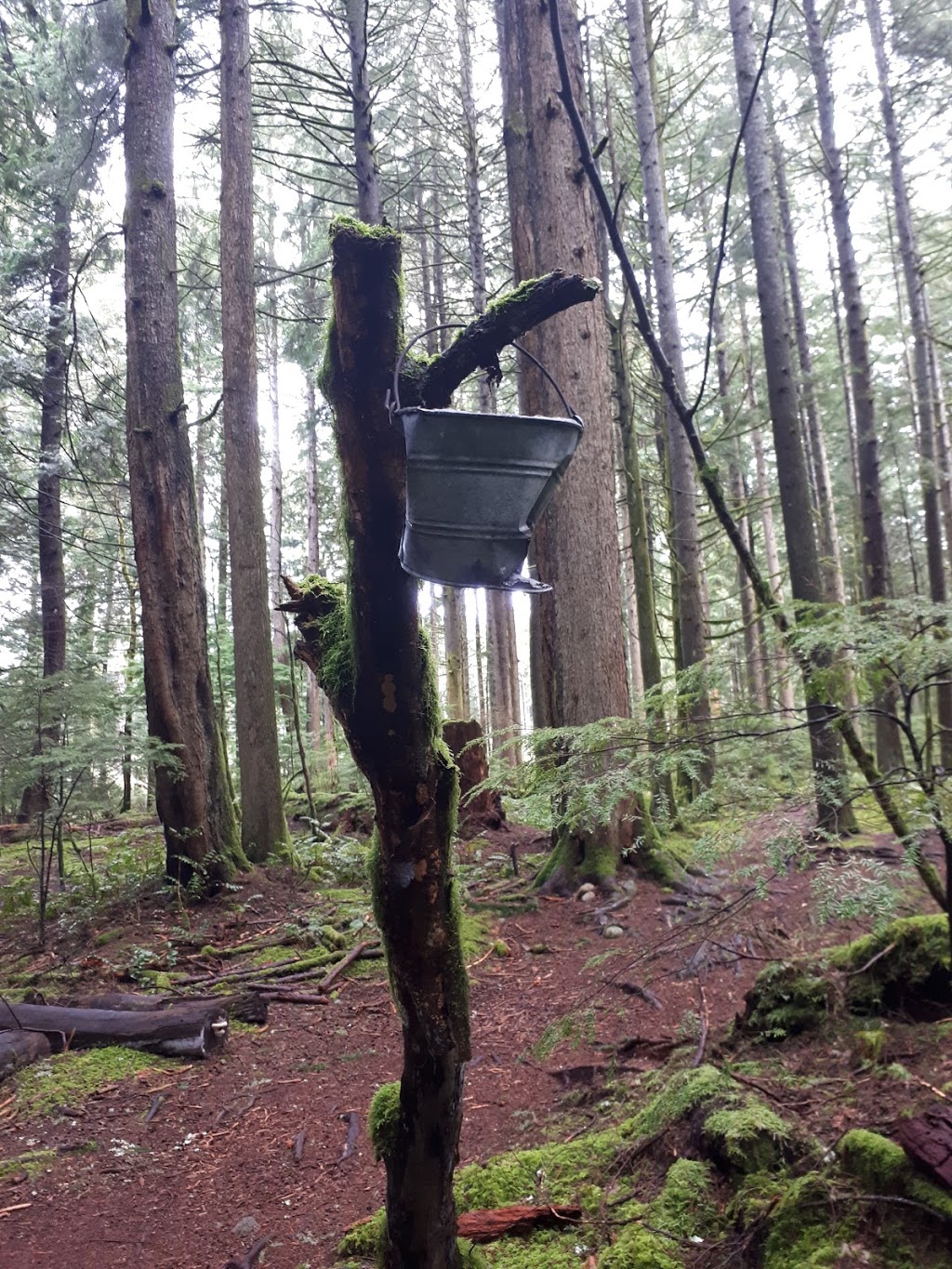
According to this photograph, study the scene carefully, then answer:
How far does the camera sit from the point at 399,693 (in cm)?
179

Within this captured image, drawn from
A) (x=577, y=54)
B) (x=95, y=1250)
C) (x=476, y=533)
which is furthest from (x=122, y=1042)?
(x=577, y=54)

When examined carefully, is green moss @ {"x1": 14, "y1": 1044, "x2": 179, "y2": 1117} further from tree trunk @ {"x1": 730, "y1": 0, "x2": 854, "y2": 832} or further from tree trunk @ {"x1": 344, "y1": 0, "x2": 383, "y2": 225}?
tree trunk @ {"x1": 344, "y1": 0, "x2": 383, "y2": 225}

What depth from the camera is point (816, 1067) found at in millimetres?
2854

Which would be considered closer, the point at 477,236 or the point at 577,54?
the point at 577,54

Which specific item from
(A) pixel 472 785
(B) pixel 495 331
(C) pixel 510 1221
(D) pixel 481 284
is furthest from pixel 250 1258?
(D) pixel 481 284

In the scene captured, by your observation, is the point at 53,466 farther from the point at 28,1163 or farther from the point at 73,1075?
the point at 28,1163

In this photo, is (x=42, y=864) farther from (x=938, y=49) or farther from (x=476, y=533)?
(x=938, y=49)

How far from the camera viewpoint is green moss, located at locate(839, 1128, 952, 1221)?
194 centimetres

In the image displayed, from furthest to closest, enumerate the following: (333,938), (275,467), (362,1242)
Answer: (275,467), (333,938), (362,1242)

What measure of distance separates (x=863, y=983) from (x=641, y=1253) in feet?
4.59

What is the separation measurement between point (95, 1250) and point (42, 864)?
402 cm

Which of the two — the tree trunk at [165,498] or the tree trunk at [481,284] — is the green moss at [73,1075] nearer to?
the tree trunk at [165,498]

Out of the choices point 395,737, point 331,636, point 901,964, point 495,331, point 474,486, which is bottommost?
point 901,964

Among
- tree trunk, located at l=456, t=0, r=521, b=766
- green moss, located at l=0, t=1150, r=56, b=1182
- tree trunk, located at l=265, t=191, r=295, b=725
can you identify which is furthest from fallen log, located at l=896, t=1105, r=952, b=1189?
tree trunk, located at l=265, t=191, r=295, b=725
